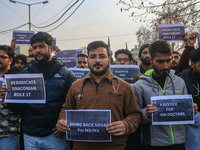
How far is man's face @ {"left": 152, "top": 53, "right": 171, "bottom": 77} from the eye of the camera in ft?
7.61

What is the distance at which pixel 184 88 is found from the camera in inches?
90.9

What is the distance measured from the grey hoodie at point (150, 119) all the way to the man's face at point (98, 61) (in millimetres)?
510

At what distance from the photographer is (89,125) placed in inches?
77.9

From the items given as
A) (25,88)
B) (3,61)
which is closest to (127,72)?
(25,88)

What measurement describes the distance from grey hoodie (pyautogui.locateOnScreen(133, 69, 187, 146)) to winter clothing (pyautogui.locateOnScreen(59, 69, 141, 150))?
0.20m

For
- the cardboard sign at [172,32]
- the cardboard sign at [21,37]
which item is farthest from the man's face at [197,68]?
the cardboard sign at [21,37]

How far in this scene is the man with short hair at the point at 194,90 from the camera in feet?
7.56

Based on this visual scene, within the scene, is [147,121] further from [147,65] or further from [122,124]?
[147,65]

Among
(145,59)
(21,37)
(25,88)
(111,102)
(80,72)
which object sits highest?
(21,37)

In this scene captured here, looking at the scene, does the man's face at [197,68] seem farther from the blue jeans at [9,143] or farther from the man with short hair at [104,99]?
the blue jeans at [9,143]

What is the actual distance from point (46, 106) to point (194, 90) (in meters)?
1.99

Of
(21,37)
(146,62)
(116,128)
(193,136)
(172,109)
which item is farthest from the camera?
(21,37)

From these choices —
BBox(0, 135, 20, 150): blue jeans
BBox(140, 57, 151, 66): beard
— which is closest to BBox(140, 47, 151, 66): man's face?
BBox(140, 57, 151, 66): beard

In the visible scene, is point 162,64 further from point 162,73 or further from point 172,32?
point 172,32
